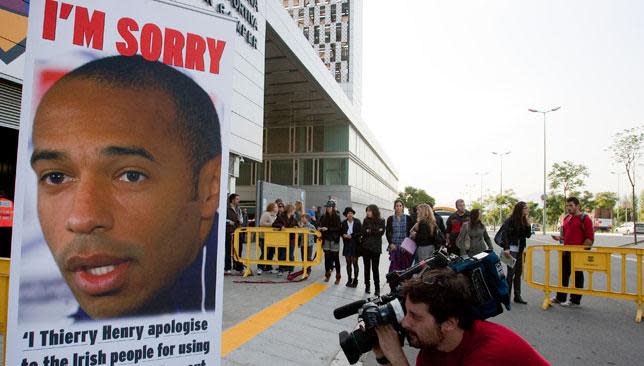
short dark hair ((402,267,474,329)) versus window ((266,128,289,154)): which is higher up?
window ((266,128,289,154))

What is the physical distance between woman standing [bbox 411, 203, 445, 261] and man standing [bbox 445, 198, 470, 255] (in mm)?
1736

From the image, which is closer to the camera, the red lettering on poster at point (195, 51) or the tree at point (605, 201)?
the red lettering on poster at point (195, 51)

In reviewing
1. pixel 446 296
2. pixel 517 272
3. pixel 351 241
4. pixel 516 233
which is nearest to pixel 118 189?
pixel 446 296

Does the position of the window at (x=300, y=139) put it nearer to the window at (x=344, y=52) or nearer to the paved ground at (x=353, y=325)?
the window at (x=344, y=52)

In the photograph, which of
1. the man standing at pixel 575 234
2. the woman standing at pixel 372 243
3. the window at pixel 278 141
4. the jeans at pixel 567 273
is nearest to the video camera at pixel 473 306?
the woman standing at pixel 372 243

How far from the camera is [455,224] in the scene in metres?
9.34

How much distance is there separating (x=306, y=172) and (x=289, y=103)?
715cm

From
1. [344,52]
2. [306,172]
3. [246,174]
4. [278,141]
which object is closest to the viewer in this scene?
[306,172]

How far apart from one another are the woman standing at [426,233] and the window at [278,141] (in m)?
29.9

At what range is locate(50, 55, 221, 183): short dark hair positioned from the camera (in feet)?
7.97

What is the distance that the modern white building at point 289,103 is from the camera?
39.1 ft

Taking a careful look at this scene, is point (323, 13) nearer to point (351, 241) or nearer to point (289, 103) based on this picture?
point (289, 103)

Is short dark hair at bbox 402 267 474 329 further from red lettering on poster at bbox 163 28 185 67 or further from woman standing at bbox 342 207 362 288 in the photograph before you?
woman standing at bbox 342 207 362 288

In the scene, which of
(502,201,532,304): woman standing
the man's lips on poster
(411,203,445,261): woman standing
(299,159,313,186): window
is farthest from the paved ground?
(299,159,313,186): window
